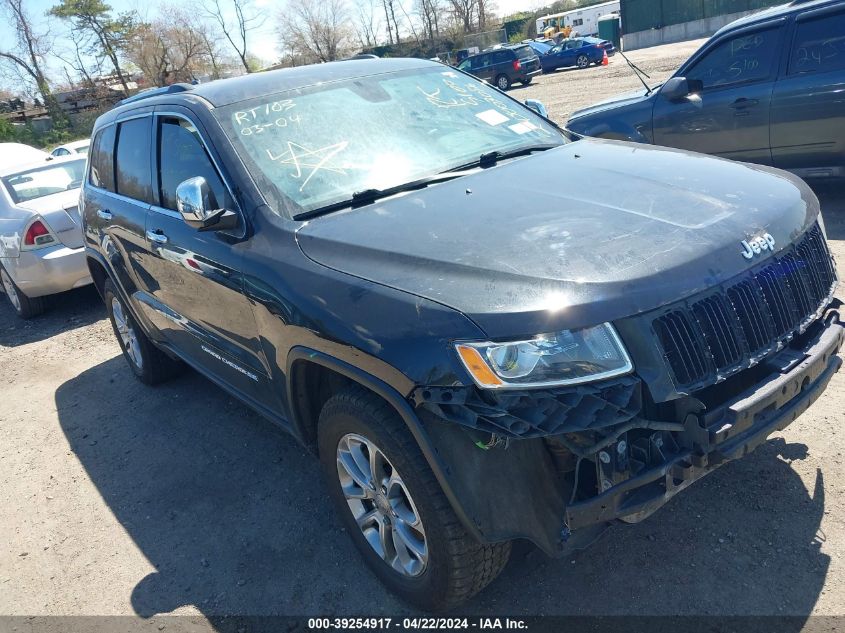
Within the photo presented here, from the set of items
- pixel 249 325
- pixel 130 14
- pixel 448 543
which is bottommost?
pixel 448 543

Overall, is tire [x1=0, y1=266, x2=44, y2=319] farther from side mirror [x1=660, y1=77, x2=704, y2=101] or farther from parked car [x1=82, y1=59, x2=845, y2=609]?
side mirror [x1=660, y1=77, x2=704, y2=101]

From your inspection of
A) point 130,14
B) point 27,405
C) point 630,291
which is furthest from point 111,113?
point 130,14

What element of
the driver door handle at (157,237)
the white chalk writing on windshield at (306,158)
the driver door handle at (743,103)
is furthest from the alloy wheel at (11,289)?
the driver door handle at (743,103)

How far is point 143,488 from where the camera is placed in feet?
13.6

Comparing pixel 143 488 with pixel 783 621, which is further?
pixel 143 488

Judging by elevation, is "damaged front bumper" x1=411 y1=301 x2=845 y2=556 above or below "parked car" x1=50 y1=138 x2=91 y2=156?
below

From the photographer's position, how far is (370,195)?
3.13m

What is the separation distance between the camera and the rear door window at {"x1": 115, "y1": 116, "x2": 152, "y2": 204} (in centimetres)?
419

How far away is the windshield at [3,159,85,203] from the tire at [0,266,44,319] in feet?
2.92

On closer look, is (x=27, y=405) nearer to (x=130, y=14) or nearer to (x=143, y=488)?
(x=143, y=488)

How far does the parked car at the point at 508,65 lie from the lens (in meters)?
29.2

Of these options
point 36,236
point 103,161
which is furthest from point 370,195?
point 36,236

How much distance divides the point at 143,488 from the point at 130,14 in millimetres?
45836

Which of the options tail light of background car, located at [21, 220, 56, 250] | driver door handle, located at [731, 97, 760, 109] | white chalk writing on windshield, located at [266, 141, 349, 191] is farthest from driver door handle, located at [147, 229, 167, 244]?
driver door handle, located at [731, 97, 760, 109]
